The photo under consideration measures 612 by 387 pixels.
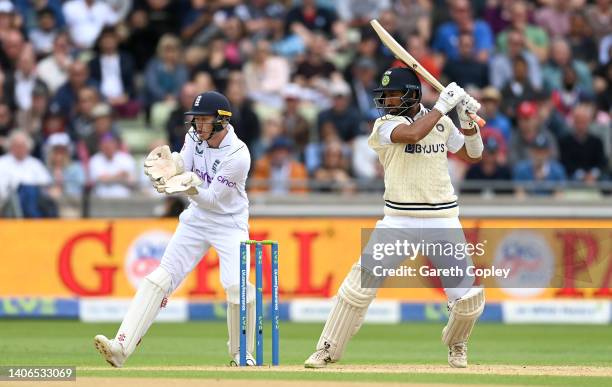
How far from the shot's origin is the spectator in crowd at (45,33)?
1872 centimetres

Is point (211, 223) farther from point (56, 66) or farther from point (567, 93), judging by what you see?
point (567, 93)

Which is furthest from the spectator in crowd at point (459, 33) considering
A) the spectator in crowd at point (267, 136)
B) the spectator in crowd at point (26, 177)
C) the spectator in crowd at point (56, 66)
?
the spectator in crowd at point (26, 177)

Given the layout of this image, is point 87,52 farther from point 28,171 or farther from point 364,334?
point 364,334

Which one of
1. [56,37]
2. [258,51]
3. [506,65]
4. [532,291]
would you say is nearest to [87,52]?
[56,37]

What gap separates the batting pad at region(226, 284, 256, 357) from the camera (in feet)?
32.1

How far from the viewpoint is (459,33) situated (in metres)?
19.1

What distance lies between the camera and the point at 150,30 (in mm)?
19047

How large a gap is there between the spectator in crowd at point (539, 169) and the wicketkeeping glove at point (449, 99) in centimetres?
770

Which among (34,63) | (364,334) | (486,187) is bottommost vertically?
(364,334)

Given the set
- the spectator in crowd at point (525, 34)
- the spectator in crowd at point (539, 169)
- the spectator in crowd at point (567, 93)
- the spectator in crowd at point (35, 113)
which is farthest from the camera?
A: the spectator in crowd at point (525, 34)

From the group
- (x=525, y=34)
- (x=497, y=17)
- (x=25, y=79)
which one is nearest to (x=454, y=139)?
(x=25, y=79)

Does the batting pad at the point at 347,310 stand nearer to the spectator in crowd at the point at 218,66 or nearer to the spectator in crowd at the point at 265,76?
the spectator in crowd at the point at 218,66

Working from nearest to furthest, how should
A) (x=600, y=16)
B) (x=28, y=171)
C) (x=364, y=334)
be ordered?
(x=364, y=334) → (x=28, y=171) → (x=600, y=16)

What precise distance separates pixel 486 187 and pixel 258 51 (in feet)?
12.5
